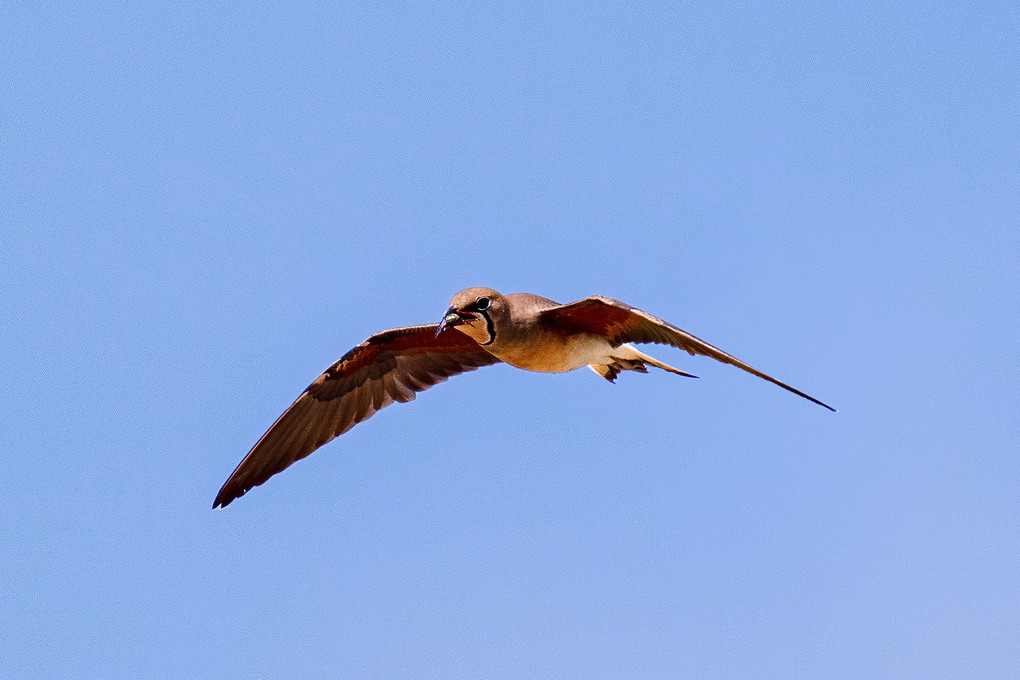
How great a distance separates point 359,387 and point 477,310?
2.25m

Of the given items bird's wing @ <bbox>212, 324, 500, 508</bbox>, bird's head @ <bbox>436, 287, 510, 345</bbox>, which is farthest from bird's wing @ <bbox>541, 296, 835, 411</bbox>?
bird's wing @ <bbox>212, 324, 500, 508</bbox>

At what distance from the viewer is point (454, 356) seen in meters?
10.4

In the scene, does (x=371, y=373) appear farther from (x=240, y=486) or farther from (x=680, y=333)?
(x=680, y=333)

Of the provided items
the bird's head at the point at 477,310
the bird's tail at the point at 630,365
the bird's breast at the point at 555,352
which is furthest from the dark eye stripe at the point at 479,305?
the bird's tail at the point at 630,365

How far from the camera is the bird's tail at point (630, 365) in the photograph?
955 cm

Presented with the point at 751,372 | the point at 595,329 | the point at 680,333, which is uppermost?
the point at 595,329

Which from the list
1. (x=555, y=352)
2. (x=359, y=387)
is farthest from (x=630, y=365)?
(x=359, y=387)

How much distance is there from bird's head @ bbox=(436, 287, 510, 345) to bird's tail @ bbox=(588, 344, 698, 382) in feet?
4.03

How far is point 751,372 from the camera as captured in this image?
7266 mm

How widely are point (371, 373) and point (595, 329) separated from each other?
2464mm

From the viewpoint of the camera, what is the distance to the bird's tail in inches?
376

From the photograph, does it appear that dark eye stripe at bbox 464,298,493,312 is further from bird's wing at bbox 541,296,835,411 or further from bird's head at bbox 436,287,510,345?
bird's wing at bbox 541,296,835,411

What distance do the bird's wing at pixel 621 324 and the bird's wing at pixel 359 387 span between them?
1.52m

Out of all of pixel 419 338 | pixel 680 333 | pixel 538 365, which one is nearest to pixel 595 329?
pixel 538 365
